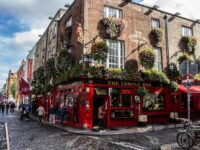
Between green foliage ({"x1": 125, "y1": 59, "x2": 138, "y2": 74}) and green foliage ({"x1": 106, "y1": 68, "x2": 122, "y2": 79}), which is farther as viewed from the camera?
green foliage ({"x1": 125, "y1": 59, "x2": 138, "y2": 74})

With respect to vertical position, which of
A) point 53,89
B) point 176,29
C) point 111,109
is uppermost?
point 176,29

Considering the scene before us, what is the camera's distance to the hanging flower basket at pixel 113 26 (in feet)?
61.2

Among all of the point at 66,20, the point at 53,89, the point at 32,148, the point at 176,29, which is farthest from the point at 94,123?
the point at 176,29

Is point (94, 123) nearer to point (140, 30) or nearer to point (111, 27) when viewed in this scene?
point (111, 27)

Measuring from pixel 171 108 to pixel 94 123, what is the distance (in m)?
7.47

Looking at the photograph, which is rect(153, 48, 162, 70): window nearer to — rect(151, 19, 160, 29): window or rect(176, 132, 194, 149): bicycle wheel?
rect(151, 19, 160, 29): window

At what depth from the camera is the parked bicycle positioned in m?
8.90

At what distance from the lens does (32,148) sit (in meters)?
9.62

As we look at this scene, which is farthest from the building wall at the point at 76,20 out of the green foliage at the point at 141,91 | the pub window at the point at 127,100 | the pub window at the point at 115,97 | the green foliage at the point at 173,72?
the green foliage at the point at 173,72

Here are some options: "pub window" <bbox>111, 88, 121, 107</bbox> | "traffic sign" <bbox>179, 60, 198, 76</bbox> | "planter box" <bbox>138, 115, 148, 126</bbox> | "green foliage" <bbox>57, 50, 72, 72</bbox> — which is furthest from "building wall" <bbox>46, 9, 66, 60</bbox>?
"traffic sign" <bbox>179, 60, 198, 76</bbox>

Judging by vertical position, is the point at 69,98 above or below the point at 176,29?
below

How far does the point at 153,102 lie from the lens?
19.8m

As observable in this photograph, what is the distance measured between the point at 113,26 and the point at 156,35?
4632 mm

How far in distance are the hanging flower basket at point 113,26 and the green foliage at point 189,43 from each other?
24.9 ft
